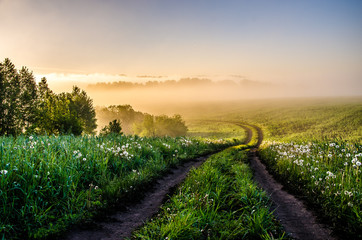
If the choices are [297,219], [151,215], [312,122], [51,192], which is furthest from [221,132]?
[51,192]

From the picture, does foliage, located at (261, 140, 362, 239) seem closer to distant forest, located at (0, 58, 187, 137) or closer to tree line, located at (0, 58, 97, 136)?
distant forest, located at (0, 58, 187, 137)

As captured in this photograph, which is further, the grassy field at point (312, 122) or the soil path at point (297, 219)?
the grassy field at point (312, 122)

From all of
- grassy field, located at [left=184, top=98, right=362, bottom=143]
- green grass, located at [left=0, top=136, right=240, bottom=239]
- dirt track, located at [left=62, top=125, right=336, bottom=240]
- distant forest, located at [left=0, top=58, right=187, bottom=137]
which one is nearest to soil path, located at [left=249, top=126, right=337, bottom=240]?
dirt track, located at [left=62, top=125, right=336, bottom=240]

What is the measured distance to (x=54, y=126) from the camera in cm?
3656

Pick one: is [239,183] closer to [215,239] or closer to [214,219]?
[214,219]

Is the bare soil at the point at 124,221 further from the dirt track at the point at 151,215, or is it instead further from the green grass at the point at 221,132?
the green grass at the point at 221,132

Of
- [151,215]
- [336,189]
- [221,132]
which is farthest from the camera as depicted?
[221,132]

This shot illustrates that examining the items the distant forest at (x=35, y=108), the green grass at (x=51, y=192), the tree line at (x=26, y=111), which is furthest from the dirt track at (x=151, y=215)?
the tree line at (x=26, y=111)

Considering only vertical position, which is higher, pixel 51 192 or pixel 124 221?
pixel 51 192

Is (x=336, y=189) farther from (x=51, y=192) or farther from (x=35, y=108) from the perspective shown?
(x=35, y=108)

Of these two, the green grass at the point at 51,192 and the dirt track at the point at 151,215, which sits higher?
the green grass at the point at 51,192

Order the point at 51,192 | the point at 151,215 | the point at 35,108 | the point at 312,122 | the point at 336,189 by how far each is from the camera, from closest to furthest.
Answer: the point at 51,192 < the point at 151,215 < the point at 336,189 < the point at 35,108 < the point at 312,122

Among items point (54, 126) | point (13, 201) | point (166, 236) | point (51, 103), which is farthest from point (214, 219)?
point (51, 103)

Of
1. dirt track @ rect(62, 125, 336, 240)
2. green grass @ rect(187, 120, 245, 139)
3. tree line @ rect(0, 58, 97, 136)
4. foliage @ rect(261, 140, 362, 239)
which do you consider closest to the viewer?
dirt track @ rect(62, 125, 336, 240)
